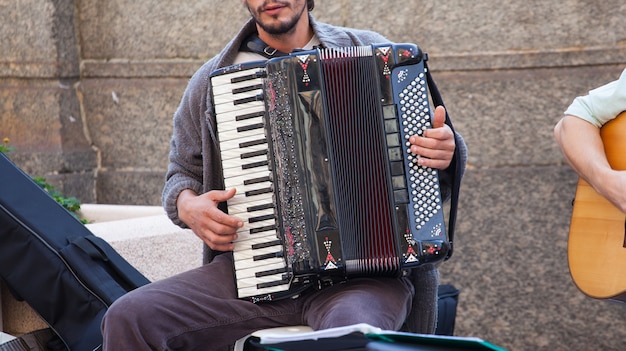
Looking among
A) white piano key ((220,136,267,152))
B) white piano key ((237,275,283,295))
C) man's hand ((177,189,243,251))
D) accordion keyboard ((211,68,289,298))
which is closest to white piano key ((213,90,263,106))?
accordion keyboard ((211,68,289,298))

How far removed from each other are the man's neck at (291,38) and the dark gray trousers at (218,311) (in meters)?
0.72

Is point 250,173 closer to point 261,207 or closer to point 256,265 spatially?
point 261,207

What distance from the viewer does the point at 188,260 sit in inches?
141

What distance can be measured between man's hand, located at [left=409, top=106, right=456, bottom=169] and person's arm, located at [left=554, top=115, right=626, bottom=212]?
0.70 meters

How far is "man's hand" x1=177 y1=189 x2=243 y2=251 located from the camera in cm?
238

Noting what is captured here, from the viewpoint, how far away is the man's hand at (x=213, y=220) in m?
2.38

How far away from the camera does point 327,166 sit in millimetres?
2369

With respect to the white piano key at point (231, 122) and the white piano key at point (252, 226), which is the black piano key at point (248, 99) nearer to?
the white piano key at point (231, 122)

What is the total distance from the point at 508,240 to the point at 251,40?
1957mm

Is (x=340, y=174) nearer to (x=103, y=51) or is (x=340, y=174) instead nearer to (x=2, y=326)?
(x=2, y=326)

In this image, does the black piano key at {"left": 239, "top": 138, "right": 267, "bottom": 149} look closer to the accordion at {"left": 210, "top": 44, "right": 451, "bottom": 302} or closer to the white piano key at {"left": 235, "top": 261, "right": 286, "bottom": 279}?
the accordion at {"left": 210, "top": 44, "right": 451, "bottom": 302}

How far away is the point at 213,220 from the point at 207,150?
297 millimetres

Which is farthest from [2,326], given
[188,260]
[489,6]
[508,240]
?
[489,6]

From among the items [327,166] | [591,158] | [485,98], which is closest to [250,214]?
[327,166]
